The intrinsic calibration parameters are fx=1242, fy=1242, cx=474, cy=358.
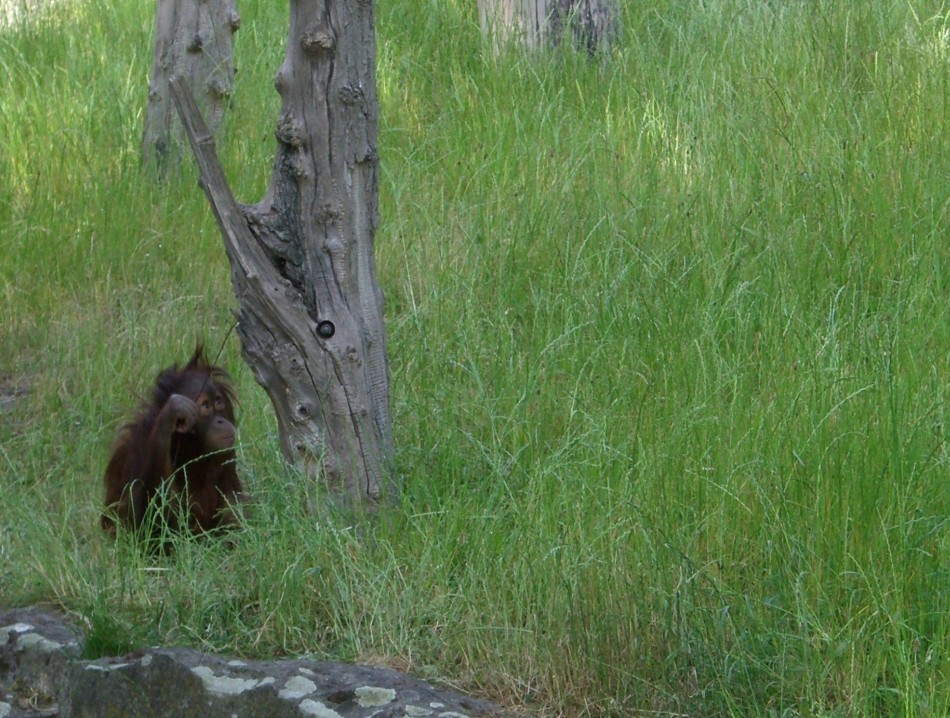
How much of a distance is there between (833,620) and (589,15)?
14.7 ft

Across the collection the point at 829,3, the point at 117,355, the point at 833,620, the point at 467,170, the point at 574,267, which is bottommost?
the point at 833,620

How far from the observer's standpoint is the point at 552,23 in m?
6.59

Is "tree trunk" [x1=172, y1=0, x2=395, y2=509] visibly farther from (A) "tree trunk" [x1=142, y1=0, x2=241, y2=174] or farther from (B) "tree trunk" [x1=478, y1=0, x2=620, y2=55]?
(B) "tree trunk" [x1=478, y1=0, x2=620, y2=55]

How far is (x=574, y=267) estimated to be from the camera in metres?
4.67

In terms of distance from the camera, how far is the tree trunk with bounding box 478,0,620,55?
653 cm

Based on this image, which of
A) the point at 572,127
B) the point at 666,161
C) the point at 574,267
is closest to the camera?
the point at 574,267

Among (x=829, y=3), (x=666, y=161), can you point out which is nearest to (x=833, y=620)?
(x=666, y=161)

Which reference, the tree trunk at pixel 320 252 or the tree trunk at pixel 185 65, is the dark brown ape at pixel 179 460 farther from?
the tree trunk at pixel 185 65

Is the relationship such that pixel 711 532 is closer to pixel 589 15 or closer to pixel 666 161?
pixel 666 161

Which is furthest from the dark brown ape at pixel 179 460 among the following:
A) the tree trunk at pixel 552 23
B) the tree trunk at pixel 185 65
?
the tree trunk at pixel 552 23

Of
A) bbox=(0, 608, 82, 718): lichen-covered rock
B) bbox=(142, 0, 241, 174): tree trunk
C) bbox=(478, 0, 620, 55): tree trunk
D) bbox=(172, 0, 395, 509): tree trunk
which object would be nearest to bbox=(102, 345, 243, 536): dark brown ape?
bbox=(172, 0, 395, 509): tree trunk

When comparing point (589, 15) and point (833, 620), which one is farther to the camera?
point (589, 15)

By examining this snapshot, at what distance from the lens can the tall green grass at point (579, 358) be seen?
9.48 ft

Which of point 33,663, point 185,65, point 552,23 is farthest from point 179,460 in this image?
point 552,23
